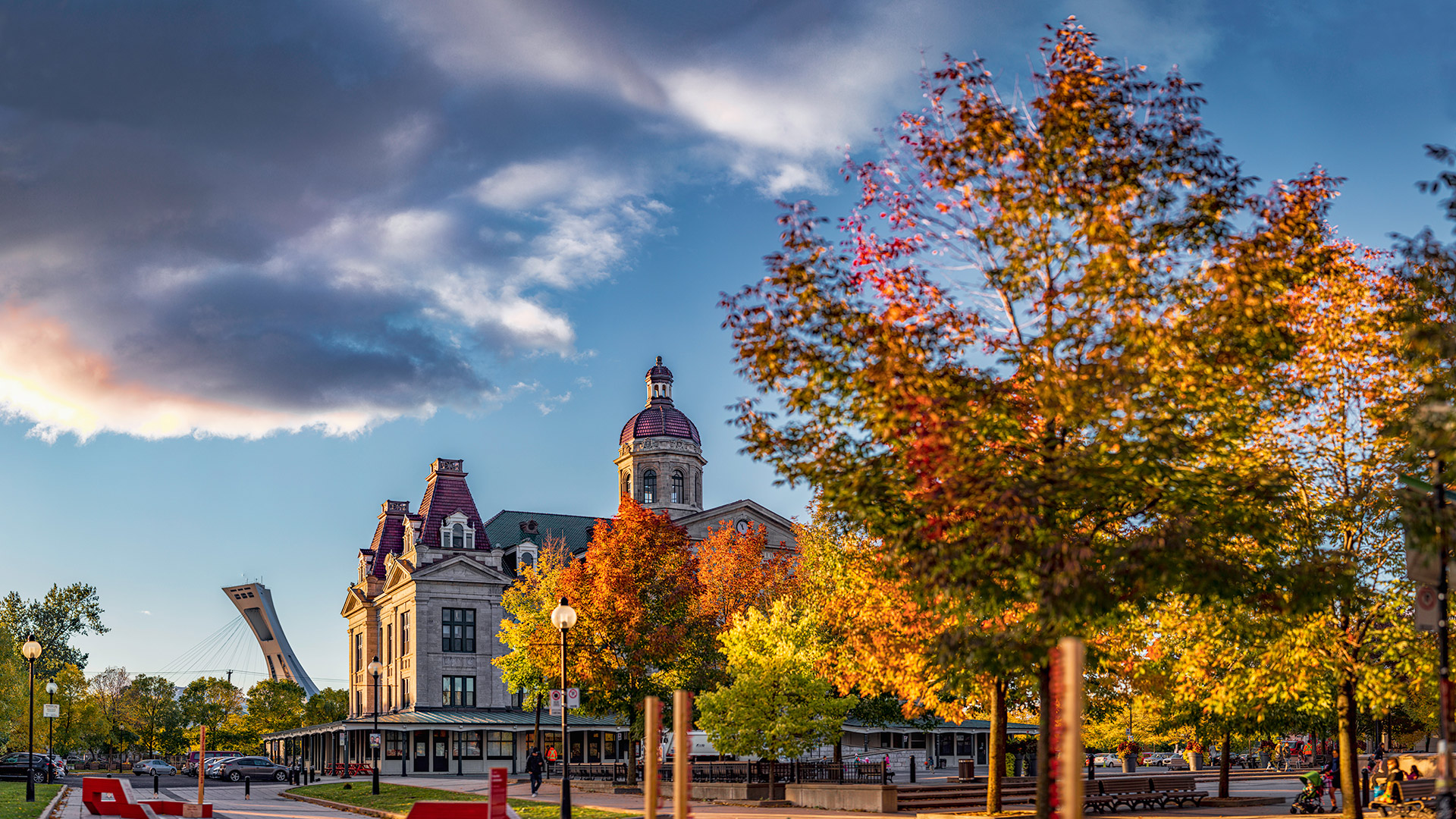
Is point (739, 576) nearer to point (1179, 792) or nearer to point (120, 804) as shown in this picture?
point (1179, 792)

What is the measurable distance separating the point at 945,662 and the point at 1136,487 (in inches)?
140

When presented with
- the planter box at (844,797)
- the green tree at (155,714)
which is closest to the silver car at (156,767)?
the green tree at (155,714)

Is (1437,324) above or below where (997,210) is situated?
below

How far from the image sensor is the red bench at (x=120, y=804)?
94.3 ft

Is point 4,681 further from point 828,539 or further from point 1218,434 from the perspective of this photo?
point 1218,434

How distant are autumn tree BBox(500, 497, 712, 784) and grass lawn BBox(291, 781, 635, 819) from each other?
6.96 meters

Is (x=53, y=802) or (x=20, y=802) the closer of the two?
(x=53, y=802)

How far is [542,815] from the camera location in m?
32.1

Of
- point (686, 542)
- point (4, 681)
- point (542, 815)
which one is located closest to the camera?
point (542, 815)

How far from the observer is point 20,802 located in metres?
37.3

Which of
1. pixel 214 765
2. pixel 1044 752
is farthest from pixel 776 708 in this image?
pixel 214 765

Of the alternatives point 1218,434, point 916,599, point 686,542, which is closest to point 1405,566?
point 1218,434

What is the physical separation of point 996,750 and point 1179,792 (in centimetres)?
847

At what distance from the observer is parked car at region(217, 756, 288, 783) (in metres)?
69.9
